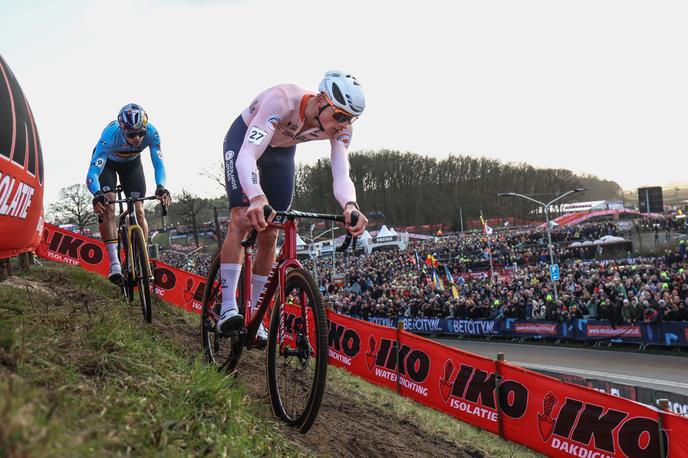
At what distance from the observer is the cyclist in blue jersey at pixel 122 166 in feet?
22.2

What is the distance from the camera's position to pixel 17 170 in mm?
3918

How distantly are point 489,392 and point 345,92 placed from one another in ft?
21.2

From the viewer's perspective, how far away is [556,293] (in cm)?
2627

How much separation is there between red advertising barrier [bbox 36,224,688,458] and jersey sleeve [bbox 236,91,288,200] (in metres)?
5.83

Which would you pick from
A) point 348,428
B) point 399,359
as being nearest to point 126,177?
point 348,428

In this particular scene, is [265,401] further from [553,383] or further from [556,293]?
[556,293]

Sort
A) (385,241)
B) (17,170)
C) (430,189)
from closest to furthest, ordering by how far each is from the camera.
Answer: (17,170)
(385,241)
(430,189)

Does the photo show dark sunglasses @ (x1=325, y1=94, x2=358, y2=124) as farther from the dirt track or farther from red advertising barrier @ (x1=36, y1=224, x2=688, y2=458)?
red advertising barrier @ (x1=36, y1=224, x2=688, y2=458)

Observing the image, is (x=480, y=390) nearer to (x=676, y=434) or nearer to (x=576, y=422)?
(x=576, y=422)

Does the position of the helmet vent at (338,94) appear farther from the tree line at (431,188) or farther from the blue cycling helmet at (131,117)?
the tree line at (431,188)

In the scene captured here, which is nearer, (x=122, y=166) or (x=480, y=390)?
(x=122, y=166)

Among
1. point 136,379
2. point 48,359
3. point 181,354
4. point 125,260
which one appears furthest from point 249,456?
point 125,260

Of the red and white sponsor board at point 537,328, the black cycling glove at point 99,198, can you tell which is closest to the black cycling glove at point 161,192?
the black cycling glove at point 99,198

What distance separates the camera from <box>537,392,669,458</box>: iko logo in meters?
7.41
